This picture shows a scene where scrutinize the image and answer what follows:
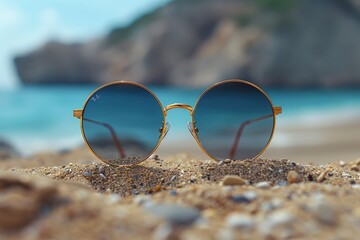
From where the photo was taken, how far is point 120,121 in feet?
12.7

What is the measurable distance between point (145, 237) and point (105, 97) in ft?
6.58

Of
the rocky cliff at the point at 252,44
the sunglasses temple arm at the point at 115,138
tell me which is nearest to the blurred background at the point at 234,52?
the rocky cliff at the point at 252,44

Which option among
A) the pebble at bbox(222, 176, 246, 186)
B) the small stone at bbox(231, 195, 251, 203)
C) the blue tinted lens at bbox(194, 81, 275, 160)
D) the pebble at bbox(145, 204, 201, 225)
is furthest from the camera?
the blue tinted lens at bbox(194, 81, 275, 160)

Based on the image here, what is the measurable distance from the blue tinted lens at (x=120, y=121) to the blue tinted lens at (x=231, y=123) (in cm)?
38

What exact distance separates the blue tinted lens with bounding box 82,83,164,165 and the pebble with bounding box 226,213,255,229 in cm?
171

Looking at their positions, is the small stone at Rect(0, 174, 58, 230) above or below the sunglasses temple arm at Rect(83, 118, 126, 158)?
below

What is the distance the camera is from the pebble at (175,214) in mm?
1944

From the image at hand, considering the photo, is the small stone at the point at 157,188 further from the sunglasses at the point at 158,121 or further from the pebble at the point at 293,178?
the pebble at the point at 293,178

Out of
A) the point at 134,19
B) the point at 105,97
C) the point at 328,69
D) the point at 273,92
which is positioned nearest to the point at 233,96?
the point at 105,97

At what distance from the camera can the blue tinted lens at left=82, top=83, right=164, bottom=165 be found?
3.68 metres

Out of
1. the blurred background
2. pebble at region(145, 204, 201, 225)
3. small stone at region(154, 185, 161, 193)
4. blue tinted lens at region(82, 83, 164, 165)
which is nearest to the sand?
pebble at region(145, 204, 201, 225)

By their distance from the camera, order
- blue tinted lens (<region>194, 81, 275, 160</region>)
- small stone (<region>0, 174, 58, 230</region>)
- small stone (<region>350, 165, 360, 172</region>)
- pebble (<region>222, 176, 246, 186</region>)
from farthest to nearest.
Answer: small stone (<region>350, 165, 360, 172</region>) < blue tinted lens (<region>194, 81, 275, 160</region>) < pebble (<region>222, 176, 246, 186</region>) < small stone (<region>0, 174, 58, 230</region>)

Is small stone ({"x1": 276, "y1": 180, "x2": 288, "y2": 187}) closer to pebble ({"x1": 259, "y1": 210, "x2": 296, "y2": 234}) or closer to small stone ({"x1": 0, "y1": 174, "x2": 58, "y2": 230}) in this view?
pebble ({"x1": 259, "y1": 210, "x2": 296, "y2": 234})

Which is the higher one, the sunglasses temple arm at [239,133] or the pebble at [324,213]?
the sunglasses temple arm at [239,133]
